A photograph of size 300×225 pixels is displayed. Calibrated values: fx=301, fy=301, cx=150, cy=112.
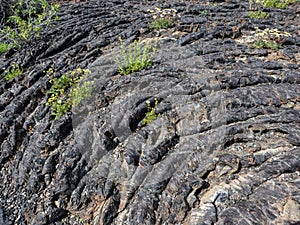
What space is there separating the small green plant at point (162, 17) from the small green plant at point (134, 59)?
1.04 m

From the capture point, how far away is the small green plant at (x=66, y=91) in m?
5.79

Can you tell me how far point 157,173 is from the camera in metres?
4.52

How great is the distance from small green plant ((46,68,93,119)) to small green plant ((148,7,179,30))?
2.36m

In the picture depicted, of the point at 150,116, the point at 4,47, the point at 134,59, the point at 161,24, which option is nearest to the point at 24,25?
the point at 4,47

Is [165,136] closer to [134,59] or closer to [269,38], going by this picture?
[134,59]

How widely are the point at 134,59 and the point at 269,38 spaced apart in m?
3.09

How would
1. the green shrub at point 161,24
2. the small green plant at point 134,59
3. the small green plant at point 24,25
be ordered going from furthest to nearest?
1. the small green plant at point 24,25
2. the green shrub at point 161,24
3. the small green plant at point 134,59

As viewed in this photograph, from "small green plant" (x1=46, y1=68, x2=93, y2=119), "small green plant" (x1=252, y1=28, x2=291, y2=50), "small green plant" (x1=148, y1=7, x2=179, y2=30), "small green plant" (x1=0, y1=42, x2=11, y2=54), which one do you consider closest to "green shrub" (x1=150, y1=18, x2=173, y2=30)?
"small green plant" (x1=148, y1=7, x2=179, y2=30)

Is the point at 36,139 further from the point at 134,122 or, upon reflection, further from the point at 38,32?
the point at 38,32

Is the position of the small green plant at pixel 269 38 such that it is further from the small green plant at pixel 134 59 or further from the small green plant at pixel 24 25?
the small green plant at pixel 24 25

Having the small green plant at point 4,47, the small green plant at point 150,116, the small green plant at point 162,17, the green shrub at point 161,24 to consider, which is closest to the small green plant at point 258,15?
the small green plant at point 162,17

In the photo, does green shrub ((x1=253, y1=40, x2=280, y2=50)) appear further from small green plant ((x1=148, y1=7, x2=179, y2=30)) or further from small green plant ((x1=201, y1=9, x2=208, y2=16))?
small green plant ((x1=148, y1=7, x2=179, y2=30))

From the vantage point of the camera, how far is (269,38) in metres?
6.77

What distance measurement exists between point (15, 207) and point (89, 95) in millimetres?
2376
